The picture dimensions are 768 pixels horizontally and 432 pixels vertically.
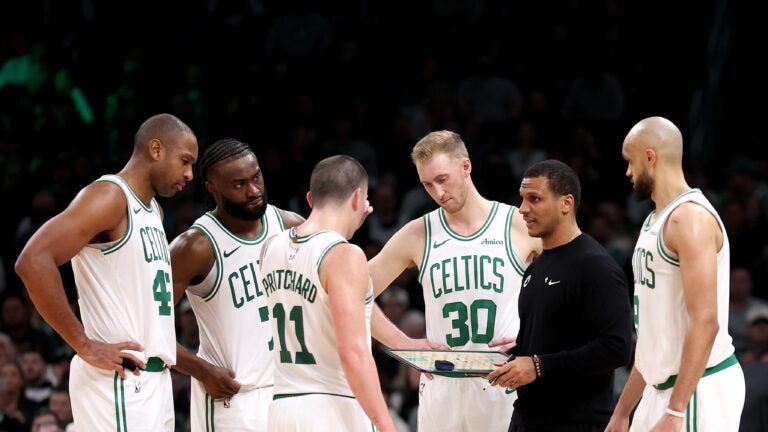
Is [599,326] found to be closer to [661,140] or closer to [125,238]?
[661,140]

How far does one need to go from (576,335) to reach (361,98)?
7.86 meters

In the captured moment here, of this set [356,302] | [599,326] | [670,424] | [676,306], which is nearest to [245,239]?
[356,302]

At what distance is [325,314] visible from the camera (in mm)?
5113

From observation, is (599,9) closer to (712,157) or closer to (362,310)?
(712,157)

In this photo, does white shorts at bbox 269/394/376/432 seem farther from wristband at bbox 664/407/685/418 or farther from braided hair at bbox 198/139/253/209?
braided hair at bbox 198/139/253/209

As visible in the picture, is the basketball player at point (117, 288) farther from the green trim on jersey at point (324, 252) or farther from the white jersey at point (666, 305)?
the white jersey at point (666, 305)

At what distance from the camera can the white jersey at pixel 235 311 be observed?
20.3ft

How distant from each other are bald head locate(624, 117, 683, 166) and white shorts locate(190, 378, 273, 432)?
238 centimetres

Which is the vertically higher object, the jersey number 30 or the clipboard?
the jersey number 30

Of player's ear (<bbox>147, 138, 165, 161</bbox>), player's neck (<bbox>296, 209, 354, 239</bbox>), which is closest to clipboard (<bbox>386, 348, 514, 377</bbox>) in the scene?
player's neck (<bbox>296, 209, 354, 239</bbox>)

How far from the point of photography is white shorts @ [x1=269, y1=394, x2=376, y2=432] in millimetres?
5121

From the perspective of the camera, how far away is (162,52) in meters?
13.7

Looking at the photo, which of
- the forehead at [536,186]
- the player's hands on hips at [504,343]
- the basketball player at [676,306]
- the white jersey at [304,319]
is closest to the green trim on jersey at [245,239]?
the white jersey at [304,319]

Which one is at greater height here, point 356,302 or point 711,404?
point 356,302
